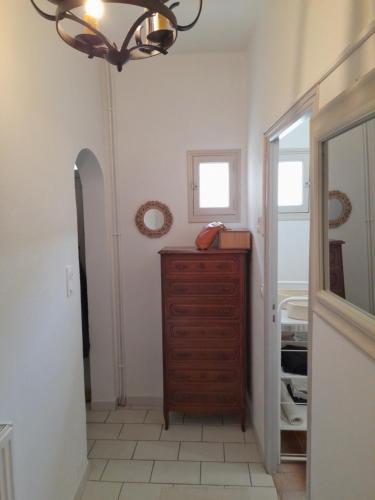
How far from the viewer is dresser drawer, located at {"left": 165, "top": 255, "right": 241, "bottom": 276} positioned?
2.62 m

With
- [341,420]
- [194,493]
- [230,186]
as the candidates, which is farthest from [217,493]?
[230,186]

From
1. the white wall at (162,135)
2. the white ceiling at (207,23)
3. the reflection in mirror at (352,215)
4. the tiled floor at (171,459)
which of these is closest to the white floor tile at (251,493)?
A: the tiled floor at (171,459)

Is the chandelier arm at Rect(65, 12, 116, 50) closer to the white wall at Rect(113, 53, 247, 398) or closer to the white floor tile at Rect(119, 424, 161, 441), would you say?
the white wall at Rect(113, 53, 247, 398)

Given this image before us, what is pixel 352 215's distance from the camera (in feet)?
3.30

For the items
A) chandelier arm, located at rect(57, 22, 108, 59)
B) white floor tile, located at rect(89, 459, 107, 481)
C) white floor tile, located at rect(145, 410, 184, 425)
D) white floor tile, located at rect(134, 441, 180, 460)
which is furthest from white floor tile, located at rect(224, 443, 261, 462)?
chandelier arm, located at rect(57, 22, 108, 59)

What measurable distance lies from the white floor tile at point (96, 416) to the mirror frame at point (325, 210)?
2.28m

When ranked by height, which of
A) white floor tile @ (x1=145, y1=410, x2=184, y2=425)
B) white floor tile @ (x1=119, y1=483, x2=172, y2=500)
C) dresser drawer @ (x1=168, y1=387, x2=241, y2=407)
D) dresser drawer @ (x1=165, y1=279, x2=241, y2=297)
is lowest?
white floor tile @ (x1=119, y1=483, x2=172, y2=500)

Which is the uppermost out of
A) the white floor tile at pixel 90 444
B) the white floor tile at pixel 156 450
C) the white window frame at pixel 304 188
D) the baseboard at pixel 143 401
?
the white window frame at pixel 304 188

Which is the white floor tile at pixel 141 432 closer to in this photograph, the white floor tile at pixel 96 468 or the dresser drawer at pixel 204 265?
the white floor tile at pixel 96 468

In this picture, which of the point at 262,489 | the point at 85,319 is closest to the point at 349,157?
the point at 262,489

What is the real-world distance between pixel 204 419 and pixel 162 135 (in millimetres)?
2353

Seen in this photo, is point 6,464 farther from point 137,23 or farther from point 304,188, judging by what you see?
point 304,188

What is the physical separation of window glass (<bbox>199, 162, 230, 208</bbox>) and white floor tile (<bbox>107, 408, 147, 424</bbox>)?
1.83 m

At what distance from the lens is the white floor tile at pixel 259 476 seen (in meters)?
2.19
